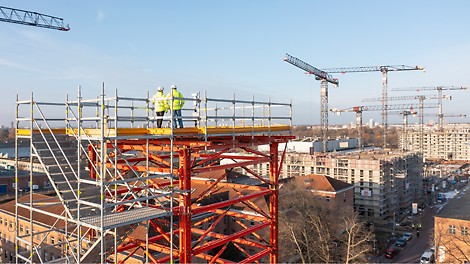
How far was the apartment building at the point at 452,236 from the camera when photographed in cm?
2948

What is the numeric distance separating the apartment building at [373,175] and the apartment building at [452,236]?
68.2ft

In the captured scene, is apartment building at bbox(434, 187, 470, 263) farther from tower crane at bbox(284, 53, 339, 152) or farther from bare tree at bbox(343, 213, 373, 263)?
tower crane at bbox(284, 53, 339, 152)

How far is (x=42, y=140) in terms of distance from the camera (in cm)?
1027

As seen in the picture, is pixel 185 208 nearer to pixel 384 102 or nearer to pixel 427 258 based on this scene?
pixel 427 258

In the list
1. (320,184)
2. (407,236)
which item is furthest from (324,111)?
(407,236)

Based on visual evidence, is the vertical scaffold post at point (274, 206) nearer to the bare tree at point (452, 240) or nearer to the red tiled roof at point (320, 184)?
the bare tree at point (452, 240)

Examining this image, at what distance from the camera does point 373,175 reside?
54406mm

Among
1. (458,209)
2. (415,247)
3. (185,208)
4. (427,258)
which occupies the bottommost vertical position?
(415,247)

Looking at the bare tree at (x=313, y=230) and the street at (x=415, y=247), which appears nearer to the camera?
the bare tree at (x=313, y=230)

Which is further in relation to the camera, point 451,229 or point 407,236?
point 407,236

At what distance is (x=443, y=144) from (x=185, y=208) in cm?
13635

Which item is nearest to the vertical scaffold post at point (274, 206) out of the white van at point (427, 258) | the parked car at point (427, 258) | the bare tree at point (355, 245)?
the bare tree at point (355, 245)

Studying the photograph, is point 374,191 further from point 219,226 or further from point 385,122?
point 385,122

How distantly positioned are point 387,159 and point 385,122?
30.8 m
